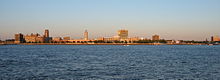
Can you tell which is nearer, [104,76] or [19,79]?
[19,79]

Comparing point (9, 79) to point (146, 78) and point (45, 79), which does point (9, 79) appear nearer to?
point (45, 79)

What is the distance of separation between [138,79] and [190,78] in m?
5.75

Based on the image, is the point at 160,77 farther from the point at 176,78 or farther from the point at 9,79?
the point at 9,79

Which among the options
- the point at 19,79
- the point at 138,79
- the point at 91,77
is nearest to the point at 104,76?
the point at 91,77

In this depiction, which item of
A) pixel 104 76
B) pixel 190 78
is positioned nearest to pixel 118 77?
pixel 104 76

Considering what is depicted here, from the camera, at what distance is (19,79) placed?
3152cm

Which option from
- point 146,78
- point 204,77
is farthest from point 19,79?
point 204,77

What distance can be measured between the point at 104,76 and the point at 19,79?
29.8 ft

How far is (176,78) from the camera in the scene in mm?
32562

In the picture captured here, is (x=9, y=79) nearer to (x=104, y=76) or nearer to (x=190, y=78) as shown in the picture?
(x=104, y=76)

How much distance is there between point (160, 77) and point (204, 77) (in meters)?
4.91

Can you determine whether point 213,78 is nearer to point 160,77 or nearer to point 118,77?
point 160,77

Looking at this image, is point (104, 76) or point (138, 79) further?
point (104, 76)

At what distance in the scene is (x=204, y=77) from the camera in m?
33.4
